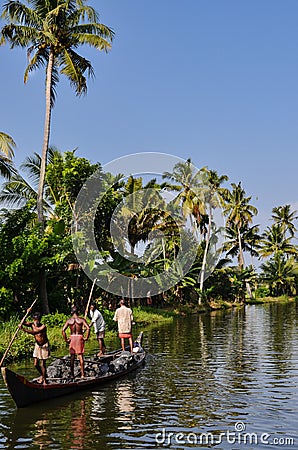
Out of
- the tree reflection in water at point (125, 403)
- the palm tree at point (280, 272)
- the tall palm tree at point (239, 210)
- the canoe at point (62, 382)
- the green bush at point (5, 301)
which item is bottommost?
the tree reflection in water at point (125, 403)

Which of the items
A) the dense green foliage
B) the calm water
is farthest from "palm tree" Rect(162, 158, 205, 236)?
the calm water

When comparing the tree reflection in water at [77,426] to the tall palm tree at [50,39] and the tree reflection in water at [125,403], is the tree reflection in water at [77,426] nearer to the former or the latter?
the tree reflection in water at [125,403]

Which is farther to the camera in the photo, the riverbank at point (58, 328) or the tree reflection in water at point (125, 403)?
the riverbank at point (58, 328)

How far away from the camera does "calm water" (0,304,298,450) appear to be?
767cm

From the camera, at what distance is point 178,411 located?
361 inches

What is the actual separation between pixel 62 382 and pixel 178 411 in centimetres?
265

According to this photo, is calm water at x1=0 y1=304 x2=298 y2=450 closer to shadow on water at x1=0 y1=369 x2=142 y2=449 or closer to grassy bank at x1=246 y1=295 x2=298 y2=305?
shadow on water at x1=0 y1=369 x2=142 y2=449

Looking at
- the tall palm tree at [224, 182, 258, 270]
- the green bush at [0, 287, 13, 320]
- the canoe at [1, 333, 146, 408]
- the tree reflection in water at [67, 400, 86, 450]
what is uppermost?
the tall palm tree at [224, 182, 258, 270]

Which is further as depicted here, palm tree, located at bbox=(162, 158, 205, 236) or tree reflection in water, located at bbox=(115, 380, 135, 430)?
palm tree, located at bbox=(162, 158, 205, 236)

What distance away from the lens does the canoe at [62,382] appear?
29.9 ft

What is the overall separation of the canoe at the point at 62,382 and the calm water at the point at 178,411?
16 cm

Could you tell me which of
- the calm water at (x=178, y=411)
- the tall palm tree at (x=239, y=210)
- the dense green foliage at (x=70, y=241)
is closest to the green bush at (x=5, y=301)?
the dense green foliage at (x=70, y=241)

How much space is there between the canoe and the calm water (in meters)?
0.16

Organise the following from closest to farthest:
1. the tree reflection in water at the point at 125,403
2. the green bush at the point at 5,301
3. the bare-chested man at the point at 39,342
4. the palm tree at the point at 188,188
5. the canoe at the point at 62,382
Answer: the tree reflection in water at the point at 125,403 → the canoe at the point at 62,382 → the bare-chested man at the point at 39,342 → the green bush at the point at 5,301 → the palm tree at the point at 188,188
